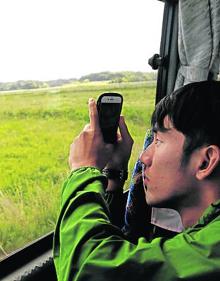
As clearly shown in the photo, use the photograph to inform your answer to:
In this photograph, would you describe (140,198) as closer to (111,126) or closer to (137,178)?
(137,178)

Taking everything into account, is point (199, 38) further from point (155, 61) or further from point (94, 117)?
point (94, 117)

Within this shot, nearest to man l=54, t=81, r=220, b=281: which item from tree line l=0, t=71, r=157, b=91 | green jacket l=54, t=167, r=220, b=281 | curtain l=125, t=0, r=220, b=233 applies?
green jacket l=54, t=167, r=220, b=281

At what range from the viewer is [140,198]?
136cm

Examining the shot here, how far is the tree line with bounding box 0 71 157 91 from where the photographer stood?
4.33 feet

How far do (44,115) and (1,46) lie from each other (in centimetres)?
32

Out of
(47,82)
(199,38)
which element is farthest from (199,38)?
(47,82)

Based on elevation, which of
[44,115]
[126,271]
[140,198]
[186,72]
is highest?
[186,72]

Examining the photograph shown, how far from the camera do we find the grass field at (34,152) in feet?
4.37

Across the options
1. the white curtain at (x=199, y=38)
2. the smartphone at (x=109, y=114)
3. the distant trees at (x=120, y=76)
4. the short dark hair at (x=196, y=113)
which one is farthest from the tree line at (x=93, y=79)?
the short dark hair at (x=196, y=113)

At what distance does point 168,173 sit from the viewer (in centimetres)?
84

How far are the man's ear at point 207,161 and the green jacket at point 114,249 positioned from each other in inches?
3.1

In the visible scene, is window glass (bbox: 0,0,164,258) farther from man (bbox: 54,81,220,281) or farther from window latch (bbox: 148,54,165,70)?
man (bbox: 54,81,220,281)

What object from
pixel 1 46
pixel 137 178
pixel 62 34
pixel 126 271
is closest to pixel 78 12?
pixel 62 34

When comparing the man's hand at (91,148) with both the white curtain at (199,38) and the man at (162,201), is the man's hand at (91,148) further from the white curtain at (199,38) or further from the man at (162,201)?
the white curtain at (199,38)
